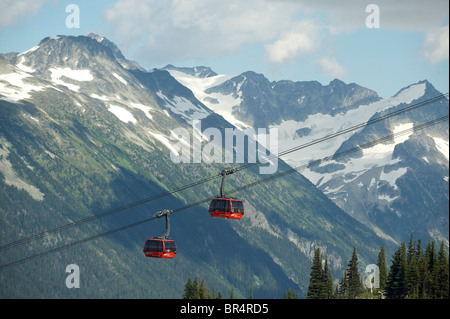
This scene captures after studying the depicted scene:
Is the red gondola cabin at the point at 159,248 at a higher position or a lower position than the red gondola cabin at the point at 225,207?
lower

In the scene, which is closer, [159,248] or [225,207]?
[225,207]

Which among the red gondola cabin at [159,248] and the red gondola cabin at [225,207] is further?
the red gondola cabin at [159,248]

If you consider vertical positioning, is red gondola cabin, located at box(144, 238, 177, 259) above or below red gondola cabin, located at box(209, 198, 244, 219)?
below

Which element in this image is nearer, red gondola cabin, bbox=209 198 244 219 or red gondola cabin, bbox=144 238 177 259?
red gondola cabin, bbox=209 198 244 219

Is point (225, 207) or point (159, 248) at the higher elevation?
point (225, 207)
